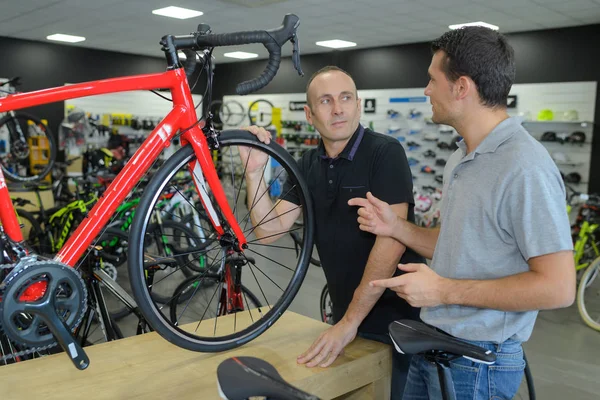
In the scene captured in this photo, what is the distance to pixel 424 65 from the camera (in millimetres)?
10586

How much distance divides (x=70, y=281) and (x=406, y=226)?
1016 millimetres

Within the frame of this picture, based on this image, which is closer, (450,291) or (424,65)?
(450,291)

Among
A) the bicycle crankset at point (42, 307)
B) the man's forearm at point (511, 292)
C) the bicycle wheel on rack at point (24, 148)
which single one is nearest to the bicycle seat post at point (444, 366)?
the man's forearm at point (511, 292)

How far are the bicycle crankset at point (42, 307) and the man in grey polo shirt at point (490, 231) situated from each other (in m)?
0.81

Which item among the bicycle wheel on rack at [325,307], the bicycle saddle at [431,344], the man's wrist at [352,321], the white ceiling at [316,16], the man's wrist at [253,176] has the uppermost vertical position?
the white ceiling at [316,16]

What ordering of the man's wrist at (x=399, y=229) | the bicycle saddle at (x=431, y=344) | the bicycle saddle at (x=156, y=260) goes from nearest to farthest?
the bicycle saddle at (x=431, y=344) < the man's wrist at (x=399, y=229) < the bicycle saddle at (x=156, y=260)

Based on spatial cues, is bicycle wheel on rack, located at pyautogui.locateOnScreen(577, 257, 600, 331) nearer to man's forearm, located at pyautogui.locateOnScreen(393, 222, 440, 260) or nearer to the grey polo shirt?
man's forearm, located at pyautogui.locateOnScreen(393, 222, 440, 260)

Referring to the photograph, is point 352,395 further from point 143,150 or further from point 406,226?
point 143,150

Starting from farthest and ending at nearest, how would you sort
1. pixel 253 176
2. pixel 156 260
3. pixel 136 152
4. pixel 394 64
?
pixel 394 64 < pixel 156 260 < pixel 253 176 < pixel 136 152

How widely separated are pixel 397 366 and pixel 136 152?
121 centimetres

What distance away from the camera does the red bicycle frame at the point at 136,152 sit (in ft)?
4.76

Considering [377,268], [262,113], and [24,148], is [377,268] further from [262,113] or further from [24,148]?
[262,113]

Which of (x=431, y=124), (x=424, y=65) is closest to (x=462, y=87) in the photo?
(x=431, y=124)

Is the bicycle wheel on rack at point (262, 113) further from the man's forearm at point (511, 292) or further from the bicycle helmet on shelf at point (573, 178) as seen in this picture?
the man's forearm at point (511, 292)
